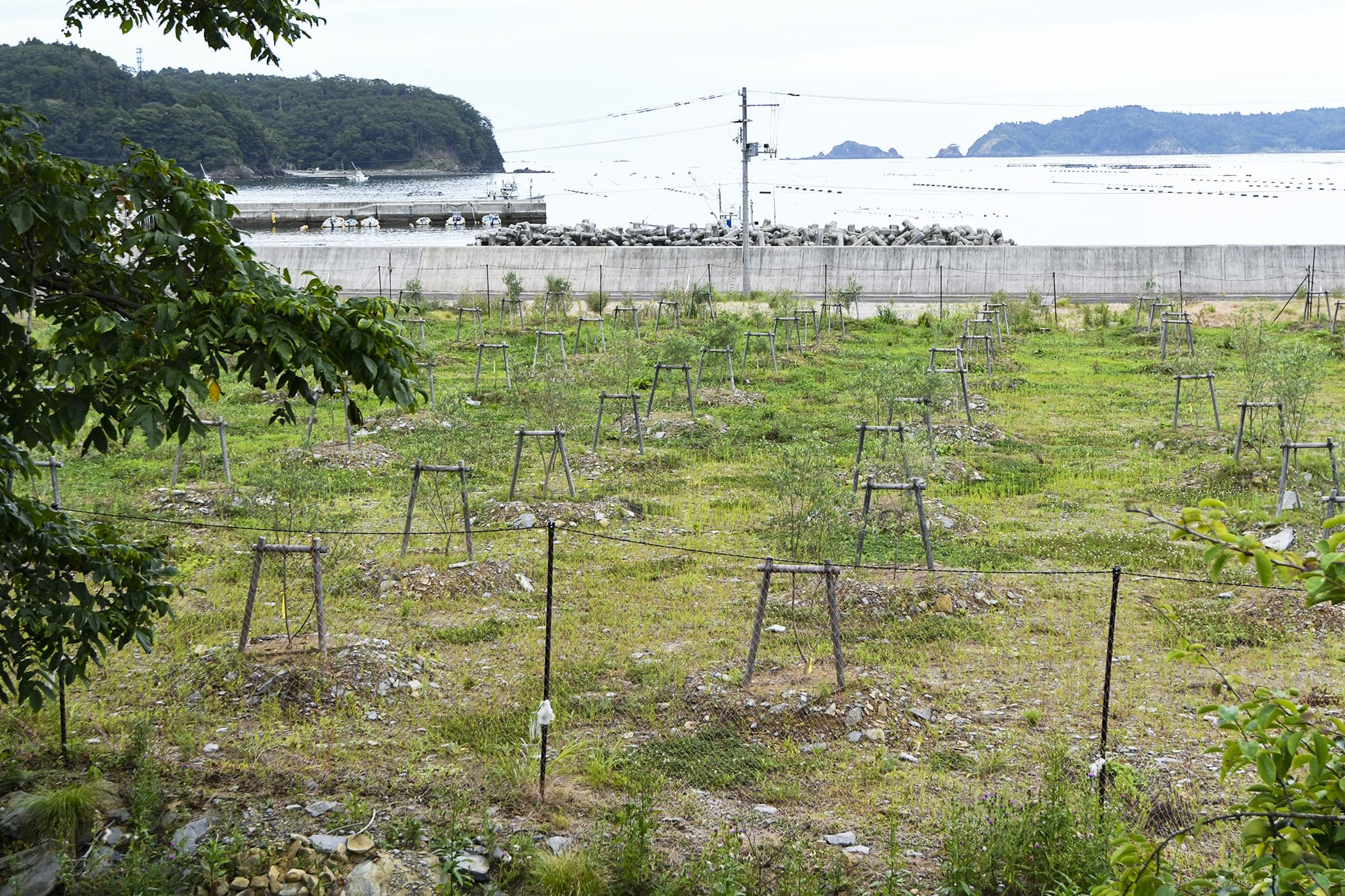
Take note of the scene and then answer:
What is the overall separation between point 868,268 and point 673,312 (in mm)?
8468

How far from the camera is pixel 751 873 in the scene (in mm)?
6672

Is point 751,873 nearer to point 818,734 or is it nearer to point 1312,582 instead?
point 818,734

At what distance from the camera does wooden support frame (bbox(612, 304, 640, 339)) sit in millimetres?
29281

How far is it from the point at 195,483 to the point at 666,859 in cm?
1143

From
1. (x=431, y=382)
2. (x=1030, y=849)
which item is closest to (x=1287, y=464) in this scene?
(x=1030, y=849)

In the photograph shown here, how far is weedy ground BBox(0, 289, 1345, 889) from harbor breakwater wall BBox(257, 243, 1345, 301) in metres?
18.5

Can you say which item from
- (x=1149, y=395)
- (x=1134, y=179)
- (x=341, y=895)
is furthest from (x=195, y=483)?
(x=1134, y=179)

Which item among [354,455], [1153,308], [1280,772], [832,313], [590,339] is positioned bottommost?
[354,455]

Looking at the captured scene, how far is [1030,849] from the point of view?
6.61 m

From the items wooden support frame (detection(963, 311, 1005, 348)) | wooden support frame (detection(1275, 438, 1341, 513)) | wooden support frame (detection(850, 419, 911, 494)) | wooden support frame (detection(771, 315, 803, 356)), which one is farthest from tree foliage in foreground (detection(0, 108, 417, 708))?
wooden support frame (detection(963, 311, 1005, 348))

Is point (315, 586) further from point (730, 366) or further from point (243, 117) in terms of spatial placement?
point (243, 117)

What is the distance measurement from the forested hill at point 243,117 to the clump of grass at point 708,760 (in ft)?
204

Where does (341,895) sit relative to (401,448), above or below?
below

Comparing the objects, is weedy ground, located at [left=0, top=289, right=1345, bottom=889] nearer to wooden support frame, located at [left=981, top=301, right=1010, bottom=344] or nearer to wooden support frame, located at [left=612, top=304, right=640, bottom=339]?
wooden support frame, located at [left=981, top=301, right=1010, bottom=344]
